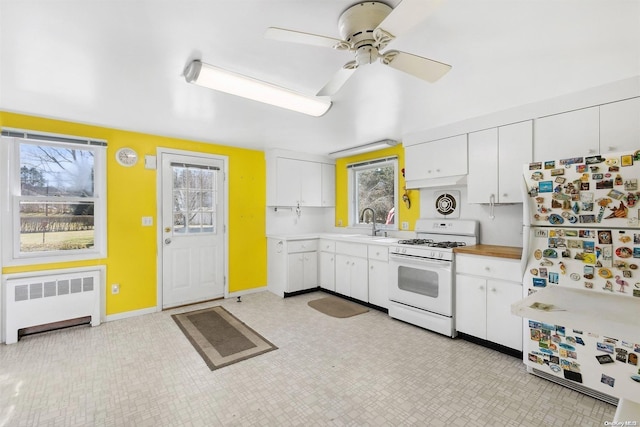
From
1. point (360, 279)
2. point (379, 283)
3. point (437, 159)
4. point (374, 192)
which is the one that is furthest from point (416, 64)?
point (374, 192)

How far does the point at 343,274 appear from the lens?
4262 mm

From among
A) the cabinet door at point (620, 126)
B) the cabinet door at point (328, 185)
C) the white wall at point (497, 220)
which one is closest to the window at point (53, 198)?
the cabinet door at point (328, 185)

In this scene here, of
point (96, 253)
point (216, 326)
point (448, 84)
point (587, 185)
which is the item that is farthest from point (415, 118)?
point (96, 253)

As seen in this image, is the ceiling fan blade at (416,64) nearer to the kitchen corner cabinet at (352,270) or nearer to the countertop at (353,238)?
the countertop at (353,238)

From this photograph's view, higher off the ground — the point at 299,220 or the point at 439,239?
the point at 299,220

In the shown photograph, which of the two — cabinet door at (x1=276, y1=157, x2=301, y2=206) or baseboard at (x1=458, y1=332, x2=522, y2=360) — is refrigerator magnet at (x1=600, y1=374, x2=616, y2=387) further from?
cabinet door at (x1=276, y1=157, x2=301, y2=206)

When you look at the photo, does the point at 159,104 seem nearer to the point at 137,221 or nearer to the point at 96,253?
the point at 137,221

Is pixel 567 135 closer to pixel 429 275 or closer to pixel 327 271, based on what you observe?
pixel 429 275

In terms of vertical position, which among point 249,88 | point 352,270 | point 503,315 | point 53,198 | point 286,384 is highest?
point 249,88

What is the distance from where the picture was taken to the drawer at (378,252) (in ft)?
12.1

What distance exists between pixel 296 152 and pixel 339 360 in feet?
10.6

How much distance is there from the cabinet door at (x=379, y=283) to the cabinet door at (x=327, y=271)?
73 centimetres

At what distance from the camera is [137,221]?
3.63m

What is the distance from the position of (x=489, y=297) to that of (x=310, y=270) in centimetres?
259
